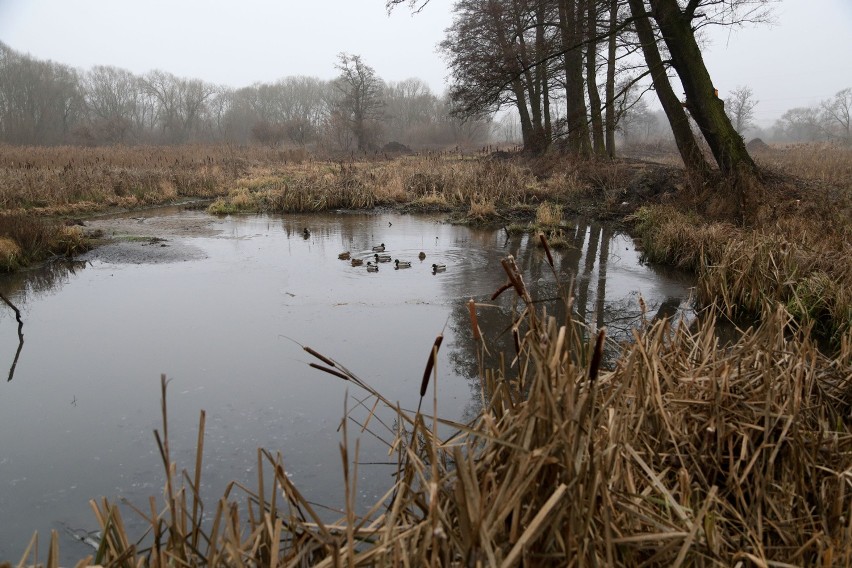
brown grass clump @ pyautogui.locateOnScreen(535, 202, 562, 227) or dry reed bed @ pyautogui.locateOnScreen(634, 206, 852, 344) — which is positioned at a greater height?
brown grass clump @ pyautogui.locateOnScreen(535, 202, 562, 227)

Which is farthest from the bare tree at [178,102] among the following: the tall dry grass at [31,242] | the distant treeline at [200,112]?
the tall dry grass at [31,242]

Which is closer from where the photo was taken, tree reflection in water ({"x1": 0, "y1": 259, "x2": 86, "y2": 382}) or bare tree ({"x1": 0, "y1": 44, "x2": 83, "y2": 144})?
tree reflection in water ({"x1": 0, "y1": 259, "x2": 86, "y2": 382})

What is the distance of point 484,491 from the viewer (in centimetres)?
172

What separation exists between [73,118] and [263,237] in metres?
→ 64.0

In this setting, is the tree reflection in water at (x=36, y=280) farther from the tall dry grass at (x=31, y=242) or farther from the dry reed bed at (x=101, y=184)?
the dry reed bed at (x=101, y=184)

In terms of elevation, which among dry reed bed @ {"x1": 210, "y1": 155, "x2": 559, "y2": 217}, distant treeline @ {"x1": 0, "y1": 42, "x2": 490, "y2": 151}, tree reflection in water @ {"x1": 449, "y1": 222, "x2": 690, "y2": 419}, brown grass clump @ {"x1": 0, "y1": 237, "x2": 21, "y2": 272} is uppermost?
distant treeline @ {"x1": 0, "y1": 42, "x2": 490, "y2": 151}

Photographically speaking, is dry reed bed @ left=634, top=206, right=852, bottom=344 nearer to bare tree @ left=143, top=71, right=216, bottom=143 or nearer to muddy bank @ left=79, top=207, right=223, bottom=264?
muddy bank @ left=79, top=207, right=223, bottom=264

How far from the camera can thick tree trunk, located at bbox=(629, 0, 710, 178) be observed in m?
11.6

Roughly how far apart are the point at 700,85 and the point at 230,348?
363 inches

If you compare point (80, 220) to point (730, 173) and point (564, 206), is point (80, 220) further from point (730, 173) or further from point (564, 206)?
point (730, 173)

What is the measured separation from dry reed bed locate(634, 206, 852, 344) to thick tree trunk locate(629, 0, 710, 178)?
377cm

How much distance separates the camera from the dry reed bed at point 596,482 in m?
1.70

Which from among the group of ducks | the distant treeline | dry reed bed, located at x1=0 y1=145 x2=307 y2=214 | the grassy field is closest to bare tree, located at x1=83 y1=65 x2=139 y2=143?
the distant treeline

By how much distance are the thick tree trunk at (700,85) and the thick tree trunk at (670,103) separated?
0.61 meters
